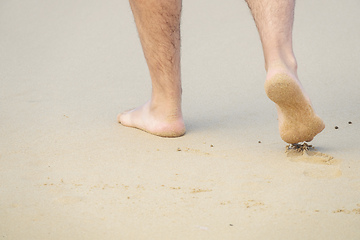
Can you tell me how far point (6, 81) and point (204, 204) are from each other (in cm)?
166

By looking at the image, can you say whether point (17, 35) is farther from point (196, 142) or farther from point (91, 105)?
point (196, 142)

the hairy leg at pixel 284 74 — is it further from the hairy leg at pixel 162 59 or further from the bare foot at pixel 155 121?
the bare foot at pixel 155 121

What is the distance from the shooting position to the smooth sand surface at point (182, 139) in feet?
4.39

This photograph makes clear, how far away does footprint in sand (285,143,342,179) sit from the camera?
1580 millimetres

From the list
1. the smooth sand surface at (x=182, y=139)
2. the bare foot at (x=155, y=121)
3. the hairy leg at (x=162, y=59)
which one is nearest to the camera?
the smooth sand surface at (x=182, y=139)

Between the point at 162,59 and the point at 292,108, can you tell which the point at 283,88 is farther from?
the point at 162,59

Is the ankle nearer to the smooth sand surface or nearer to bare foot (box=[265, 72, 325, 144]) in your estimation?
the smooth sand surface

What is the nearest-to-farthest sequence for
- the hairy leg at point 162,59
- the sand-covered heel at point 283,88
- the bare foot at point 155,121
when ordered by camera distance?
the sand-covered heel at point 283,88 → the hairy leg at point 162,59 → the bare foot at point 155,121

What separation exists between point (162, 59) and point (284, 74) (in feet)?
1.87

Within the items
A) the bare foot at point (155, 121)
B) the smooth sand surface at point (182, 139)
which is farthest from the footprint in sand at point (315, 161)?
the bare foot at point (155, 121)

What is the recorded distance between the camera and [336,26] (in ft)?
10.9

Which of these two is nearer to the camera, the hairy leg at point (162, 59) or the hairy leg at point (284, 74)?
the hairy leg at point (284, 74)

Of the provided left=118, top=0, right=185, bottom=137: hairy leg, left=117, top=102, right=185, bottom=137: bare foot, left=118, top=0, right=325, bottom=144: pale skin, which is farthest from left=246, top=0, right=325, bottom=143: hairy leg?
left=117, top=102, right=185, bottom=137: bare foot

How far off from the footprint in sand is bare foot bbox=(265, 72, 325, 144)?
2.3 inches
